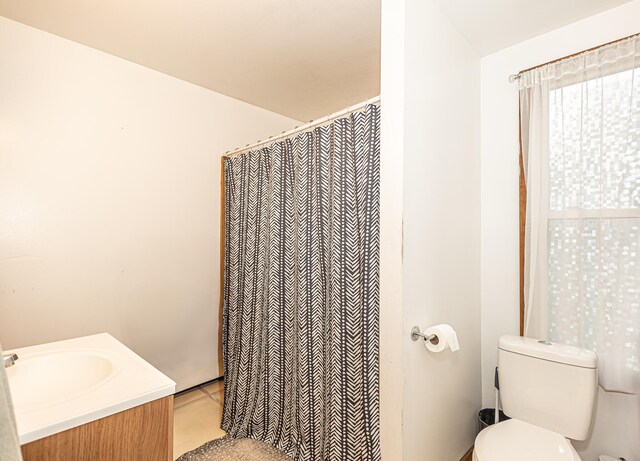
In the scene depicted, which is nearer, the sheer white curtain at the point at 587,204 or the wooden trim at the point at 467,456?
the sheer white curtain at the point at 587,204

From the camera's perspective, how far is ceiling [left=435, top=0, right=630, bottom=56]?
1484 mm

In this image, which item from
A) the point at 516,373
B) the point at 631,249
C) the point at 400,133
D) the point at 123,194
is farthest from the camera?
the point at 123,194

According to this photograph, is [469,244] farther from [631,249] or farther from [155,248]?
[155,248]

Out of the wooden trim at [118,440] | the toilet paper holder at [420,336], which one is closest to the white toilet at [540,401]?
the toilet paper holder at [420,336]

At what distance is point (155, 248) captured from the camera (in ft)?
7.52

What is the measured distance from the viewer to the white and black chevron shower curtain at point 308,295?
1419 mm

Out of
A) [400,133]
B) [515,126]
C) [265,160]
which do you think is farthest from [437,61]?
[265,160]

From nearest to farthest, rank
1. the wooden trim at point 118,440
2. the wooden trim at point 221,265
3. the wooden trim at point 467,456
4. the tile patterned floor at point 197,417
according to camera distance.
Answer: the wooden trim at point 118,440 < the wooden trim at point 467,456 < the tile patterned floor at point 197,417 < the wooden trim at point 221,265

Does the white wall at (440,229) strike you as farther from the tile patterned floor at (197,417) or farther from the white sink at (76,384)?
the tile patterned floor at (197,417)

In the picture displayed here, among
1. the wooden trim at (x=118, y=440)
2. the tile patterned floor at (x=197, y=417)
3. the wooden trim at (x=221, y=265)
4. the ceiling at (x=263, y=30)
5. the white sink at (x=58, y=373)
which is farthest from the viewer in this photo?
the wooden trim at (x=221, y=265)

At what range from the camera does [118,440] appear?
989mm

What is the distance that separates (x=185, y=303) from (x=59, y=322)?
2.48ft

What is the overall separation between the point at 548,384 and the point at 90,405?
1807mm

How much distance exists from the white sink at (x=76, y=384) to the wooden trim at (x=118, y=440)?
0.03 meters
